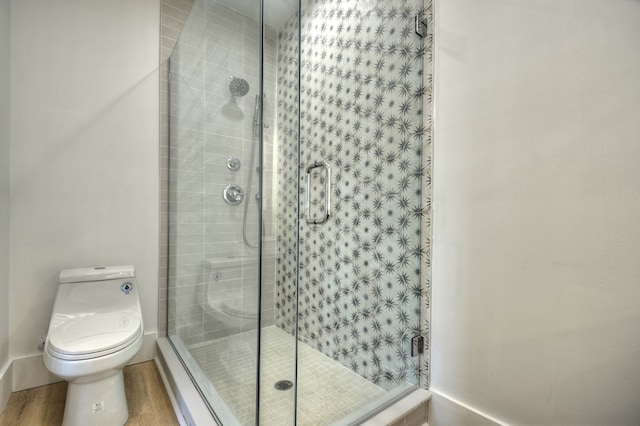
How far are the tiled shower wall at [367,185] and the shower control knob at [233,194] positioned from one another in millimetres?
383

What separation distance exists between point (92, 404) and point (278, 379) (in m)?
0.99

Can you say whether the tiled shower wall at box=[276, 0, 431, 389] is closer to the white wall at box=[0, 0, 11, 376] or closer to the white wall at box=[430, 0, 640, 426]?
the white wall at box=[430, 0, 640, 426]

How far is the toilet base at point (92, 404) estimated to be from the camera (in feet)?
4.31

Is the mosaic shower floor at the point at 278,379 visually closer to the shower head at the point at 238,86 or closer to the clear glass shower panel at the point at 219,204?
the clear glass shower panel at the point at 219,204

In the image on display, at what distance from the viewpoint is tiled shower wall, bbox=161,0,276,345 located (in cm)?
Result: 102

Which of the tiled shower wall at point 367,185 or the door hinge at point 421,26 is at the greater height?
the door hinge at point 421,26

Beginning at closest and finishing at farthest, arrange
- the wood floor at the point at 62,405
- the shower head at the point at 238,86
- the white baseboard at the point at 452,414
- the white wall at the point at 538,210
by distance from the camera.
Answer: the white wall at the point at 538,210
the shower head at the point at 238,86
the white baseboard at the point at 452,414
the wood floor at the point at 62,405

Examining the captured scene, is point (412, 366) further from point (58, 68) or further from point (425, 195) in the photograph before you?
point (58, 68)

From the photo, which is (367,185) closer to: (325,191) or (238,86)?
(325,191)

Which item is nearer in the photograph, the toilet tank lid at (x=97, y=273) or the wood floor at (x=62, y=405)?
the wood floor at (x=62, y=405)

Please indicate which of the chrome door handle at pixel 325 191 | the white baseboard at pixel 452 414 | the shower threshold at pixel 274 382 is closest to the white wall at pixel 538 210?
the white baseboard at pixel 452 414

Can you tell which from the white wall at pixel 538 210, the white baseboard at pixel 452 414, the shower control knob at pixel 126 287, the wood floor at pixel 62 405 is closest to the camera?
the white wall at pixel 538 210

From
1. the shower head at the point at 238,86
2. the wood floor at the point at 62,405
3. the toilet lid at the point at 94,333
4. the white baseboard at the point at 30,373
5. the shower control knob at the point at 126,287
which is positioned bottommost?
the wood floor at the point at 62,405

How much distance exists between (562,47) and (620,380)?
46.0 inches
